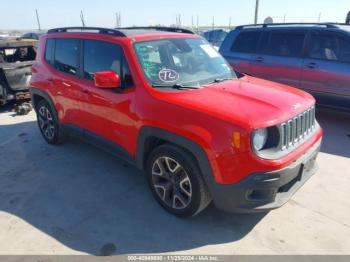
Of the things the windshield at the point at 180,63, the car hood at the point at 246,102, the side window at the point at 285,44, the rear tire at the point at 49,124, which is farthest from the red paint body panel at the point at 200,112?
the side window at the point at 285,44

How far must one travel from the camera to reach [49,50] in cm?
475

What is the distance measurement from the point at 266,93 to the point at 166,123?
1.10 m

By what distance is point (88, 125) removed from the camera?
408 centimetres

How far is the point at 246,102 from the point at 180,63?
101 centimetres

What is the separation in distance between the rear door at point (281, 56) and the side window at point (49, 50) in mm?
4078

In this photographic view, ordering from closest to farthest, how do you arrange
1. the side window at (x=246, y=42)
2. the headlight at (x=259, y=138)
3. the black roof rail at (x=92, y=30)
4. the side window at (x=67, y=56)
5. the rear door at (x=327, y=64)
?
the headlight at (x=259, y=138)
the black roof rail at (x=92, y=30)
the side window at (x=67, y=56)
the rear door at (x=327, y=64)
the side window at (x=246, y=42)

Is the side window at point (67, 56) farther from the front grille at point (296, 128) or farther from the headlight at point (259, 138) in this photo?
the front grille at point (296, 128)

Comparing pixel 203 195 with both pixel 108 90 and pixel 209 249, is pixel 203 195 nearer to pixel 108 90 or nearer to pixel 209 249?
pixel 209 249

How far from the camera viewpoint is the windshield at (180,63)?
3.24 m

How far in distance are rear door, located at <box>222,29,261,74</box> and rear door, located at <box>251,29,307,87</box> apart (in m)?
0.13

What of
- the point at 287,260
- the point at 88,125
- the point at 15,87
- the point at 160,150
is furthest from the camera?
the point at 15,87

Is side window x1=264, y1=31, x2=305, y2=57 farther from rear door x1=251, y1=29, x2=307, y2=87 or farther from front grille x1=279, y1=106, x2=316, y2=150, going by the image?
front grille x1=279, y1=106, x2=316, y2=150

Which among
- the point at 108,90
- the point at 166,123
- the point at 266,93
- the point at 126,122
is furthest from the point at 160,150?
the point at 266,93

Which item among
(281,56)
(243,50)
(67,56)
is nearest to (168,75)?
(67,56)
